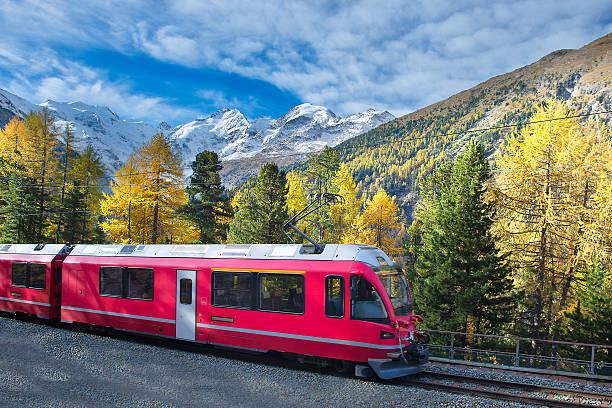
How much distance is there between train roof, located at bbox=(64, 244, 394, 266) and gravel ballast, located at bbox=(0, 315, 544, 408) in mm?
2893

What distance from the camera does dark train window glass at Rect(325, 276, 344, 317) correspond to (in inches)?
380

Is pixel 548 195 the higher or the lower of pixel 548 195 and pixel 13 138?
the lower

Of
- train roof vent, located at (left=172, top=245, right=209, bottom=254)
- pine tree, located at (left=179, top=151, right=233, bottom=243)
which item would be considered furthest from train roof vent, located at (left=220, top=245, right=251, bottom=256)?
pine tree, located at (left=179, top=151, right=233, bottom=243)

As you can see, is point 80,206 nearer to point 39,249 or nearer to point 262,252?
point 39,249

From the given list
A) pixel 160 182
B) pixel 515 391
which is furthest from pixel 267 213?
pixel 515 391

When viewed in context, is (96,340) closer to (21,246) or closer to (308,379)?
(308,379)

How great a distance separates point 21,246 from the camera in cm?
1797

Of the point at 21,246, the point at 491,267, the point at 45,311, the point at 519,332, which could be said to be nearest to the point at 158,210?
the point at 21,246

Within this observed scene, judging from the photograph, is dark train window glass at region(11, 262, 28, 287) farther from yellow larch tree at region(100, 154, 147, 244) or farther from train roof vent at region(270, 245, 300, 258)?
train roof vent at region(270, 245, 300, 258)

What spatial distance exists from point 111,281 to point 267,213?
18886mm

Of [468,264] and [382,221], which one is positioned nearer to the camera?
[468,264]

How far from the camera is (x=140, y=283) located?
521 inches

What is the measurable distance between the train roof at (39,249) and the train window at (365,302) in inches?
513

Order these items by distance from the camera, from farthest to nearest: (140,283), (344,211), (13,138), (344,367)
Answer: (344,211)
(13,138)
(140,283)
(344,367)
